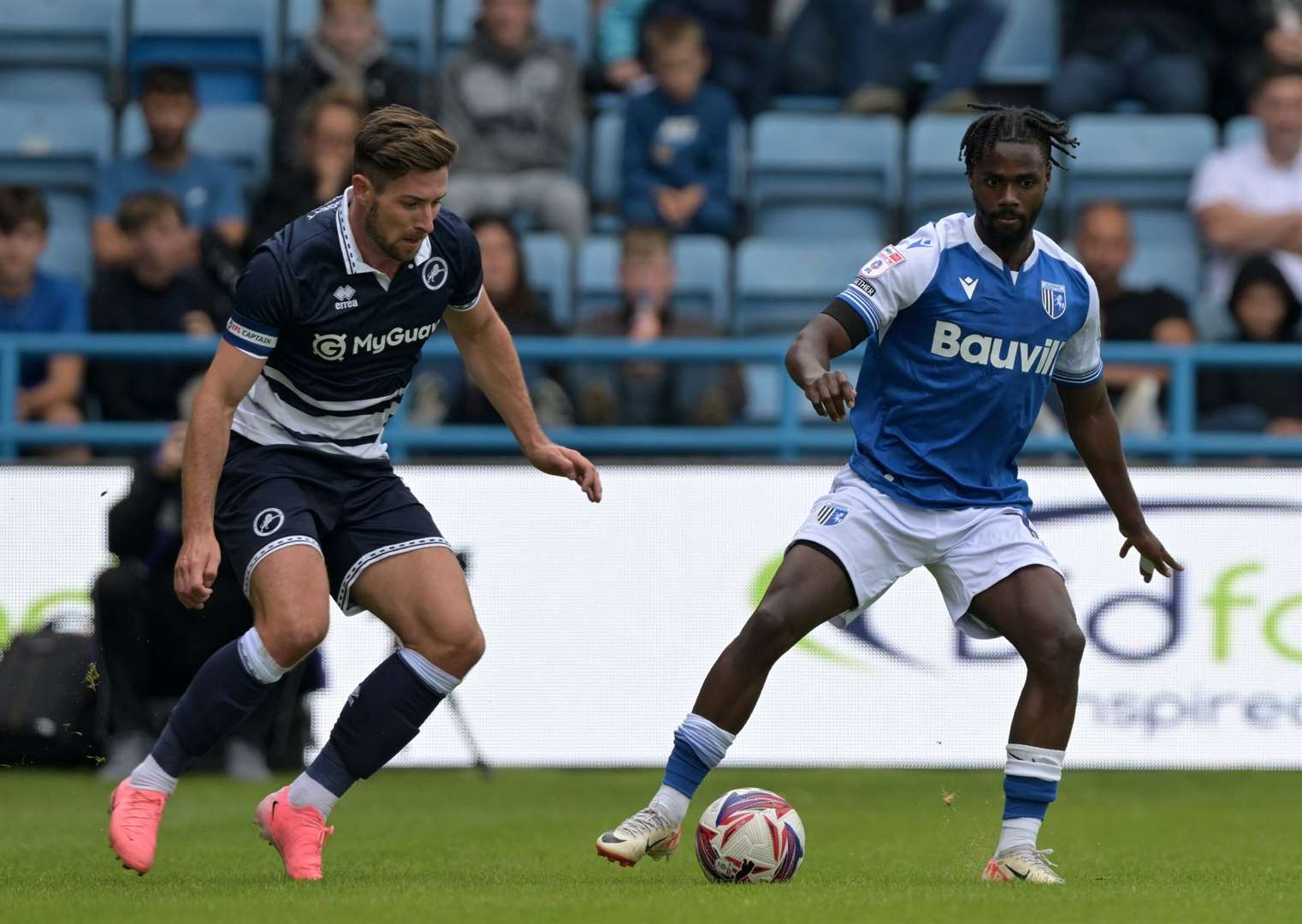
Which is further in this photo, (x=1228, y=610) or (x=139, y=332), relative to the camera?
(x=139, y=332)

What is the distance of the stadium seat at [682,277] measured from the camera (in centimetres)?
1205

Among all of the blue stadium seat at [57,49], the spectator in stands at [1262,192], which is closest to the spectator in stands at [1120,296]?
the spectator in stands at [1262,192]

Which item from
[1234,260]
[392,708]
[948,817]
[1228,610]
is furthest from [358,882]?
[1234,260]

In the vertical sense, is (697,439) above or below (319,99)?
below

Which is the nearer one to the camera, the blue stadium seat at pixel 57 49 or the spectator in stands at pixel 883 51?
the spectator in stands at pixel 883 51

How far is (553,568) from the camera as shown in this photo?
10078mm

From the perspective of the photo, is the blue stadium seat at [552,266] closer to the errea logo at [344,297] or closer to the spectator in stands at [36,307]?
the spectator in stands at [36,307]

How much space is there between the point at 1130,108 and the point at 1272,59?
1.29 m

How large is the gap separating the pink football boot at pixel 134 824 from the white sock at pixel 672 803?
1402mm

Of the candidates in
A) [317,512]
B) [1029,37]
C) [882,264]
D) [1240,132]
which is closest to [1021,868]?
[882,264]

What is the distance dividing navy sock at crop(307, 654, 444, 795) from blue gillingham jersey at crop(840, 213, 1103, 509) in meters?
1.47

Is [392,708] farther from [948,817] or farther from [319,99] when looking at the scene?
[319,99]

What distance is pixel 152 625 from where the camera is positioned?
10055mm

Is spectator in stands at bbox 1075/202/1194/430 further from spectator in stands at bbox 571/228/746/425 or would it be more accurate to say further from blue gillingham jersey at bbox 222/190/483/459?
blue gillingham jersey at bbox 222/190/483/459
